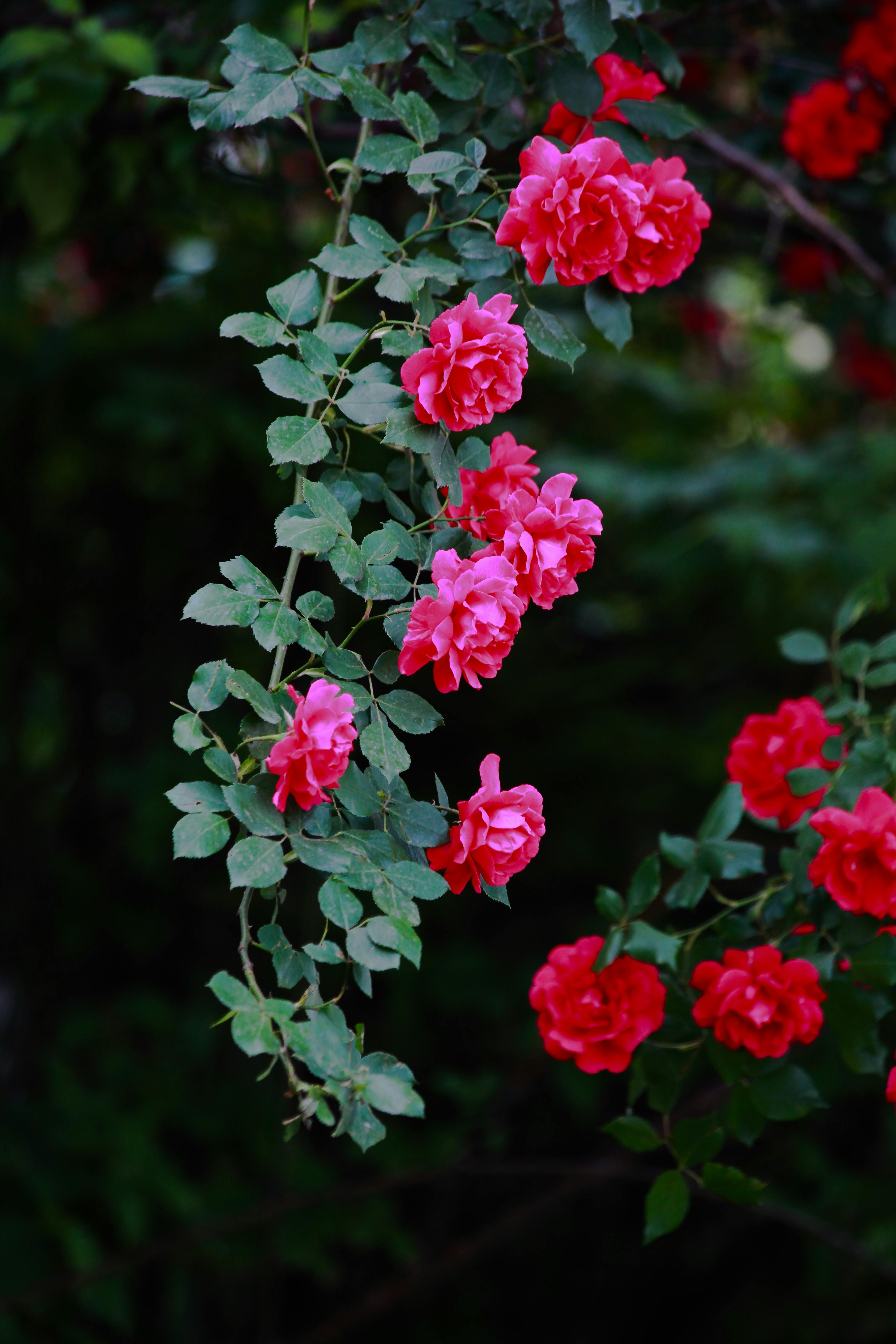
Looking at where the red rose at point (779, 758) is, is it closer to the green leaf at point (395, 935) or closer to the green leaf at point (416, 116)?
the green leaf at point (395, 935)

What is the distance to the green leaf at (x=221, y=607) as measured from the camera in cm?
60

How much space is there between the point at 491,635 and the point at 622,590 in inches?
73.0

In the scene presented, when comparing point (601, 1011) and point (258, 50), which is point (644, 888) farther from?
point (258, 50)

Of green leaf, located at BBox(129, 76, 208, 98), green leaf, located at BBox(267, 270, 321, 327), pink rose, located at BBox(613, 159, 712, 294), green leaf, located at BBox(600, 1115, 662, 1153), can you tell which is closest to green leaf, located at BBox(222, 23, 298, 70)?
green leaf, located at BBox(129, 76, 208, 98)

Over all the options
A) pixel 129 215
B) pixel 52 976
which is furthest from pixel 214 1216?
pixel 129 215

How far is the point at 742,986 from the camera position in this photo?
0.78 m

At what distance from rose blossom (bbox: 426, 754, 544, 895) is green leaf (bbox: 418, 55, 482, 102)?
519mm

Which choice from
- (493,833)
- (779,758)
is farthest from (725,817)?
(493,833)

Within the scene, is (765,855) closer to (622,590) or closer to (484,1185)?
(622,590)

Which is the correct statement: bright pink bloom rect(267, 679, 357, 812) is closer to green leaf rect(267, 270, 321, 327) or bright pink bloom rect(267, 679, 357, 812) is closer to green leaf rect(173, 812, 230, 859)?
green leaf rect(173, 812, 230, 859)

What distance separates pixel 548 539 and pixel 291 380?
0.61 feet

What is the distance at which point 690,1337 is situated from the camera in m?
2.19

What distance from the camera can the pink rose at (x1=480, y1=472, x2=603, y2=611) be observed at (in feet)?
2.14

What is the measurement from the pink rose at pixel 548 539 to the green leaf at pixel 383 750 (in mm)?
122
